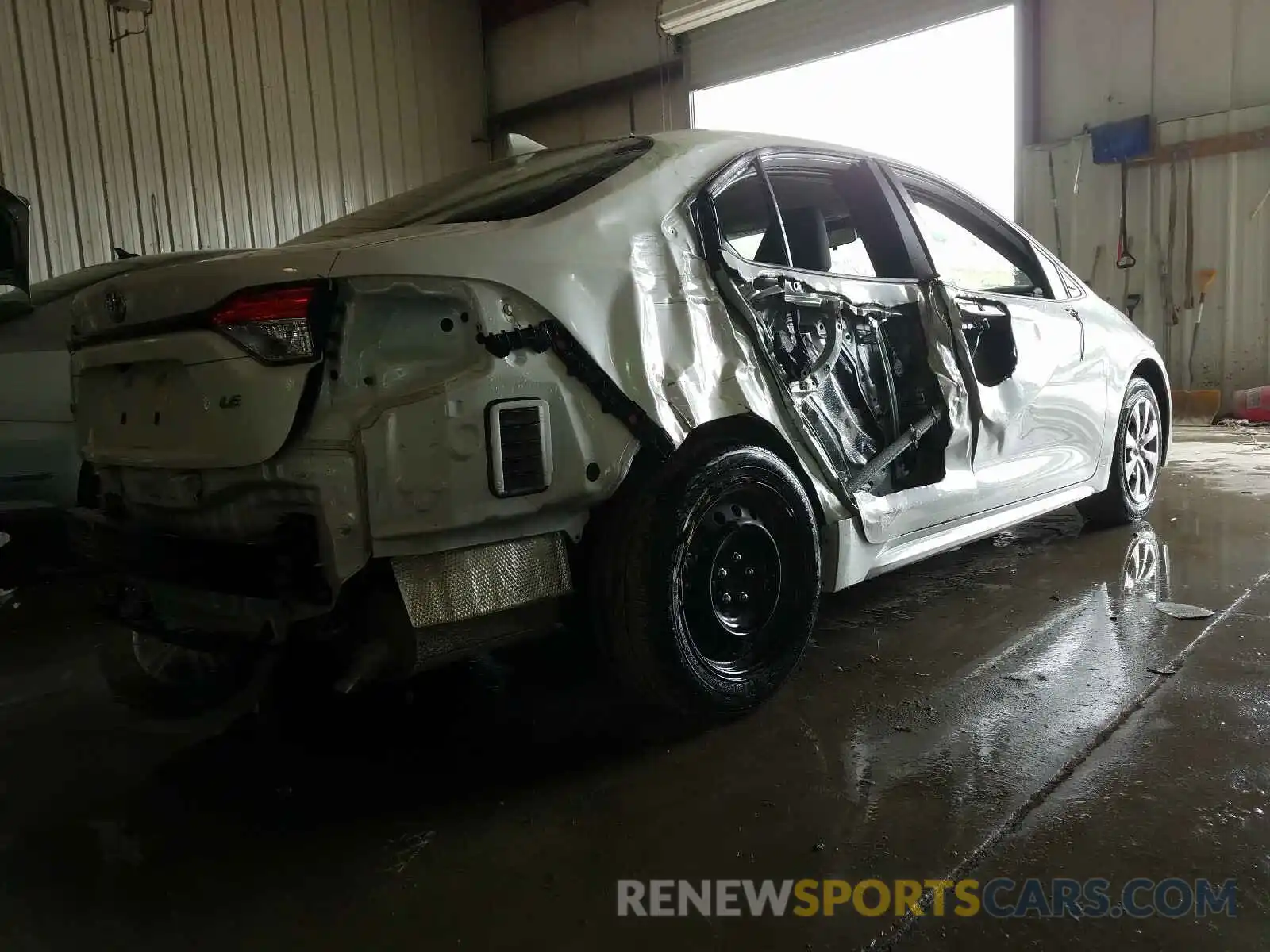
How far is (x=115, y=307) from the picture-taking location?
1924mm

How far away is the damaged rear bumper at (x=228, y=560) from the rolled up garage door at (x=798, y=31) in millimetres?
9534

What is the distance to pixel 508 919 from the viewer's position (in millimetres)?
1459

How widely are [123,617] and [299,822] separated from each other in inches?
27.8

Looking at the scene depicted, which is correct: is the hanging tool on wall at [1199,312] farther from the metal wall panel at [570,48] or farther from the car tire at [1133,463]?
the metal wall panel at [570,48]

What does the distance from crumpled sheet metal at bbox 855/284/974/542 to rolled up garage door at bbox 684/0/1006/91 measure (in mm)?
7796

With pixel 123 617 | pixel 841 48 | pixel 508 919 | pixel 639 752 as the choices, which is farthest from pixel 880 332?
pixel 841 48

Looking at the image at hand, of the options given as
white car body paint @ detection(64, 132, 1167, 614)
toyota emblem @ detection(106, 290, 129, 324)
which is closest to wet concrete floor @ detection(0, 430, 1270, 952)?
white car body paint @ detection(64, 132, 1167, 614)

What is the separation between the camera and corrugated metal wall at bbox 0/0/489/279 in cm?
777

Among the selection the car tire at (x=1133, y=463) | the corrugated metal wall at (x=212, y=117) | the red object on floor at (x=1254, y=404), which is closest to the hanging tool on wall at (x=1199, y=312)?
the red object on floor at (x=1254, y=404)

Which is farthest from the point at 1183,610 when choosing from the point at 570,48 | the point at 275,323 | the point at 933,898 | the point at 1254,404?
the point at 570,48

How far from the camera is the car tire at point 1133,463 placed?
12.9ft

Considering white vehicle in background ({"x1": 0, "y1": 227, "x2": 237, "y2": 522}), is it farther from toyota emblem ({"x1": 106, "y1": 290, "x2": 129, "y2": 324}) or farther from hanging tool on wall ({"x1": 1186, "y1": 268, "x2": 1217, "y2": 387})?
hanging tool on wall ({"x1": 1186, "y1": 268, "x2": 1217, "y2": 387})

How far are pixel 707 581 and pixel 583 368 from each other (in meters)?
0.63

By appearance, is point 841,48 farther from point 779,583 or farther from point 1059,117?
point 779,583
